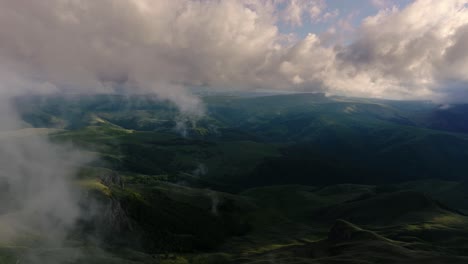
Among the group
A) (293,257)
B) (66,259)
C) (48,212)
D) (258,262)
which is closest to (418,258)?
(293,257)

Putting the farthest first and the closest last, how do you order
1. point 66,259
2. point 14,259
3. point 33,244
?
1. point 33,244
2. point 66,259
3. point 14,259

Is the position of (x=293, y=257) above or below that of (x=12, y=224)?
below

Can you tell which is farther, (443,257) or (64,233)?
(64,233)

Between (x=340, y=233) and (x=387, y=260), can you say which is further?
(x=340, y=233)

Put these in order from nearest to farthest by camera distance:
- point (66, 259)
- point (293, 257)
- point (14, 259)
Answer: point (14, 259), point (66, 259), point (293, 257)

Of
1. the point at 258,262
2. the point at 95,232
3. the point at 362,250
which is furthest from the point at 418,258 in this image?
the point at 95,232

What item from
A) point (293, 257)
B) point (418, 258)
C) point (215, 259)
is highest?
point (418, 258)

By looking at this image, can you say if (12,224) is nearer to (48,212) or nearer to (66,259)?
(48,212)

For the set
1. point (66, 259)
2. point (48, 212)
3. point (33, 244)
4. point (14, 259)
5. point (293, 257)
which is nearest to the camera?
point (14, 259)

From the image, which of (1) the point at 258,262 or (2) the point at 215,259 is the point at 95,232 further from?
(1) the point at 258,262
